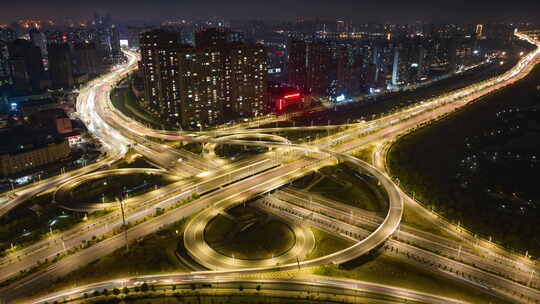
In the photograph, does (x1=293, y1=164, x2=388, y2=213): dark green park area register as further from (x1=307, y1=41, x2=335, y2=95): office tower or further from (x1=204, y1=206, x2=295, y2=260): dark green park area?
(x1=307, y1=41, x2=335, y2=95): office tower

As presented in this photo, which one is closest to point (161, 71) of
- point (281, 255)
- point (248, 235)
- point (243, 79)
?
point (243, 79)

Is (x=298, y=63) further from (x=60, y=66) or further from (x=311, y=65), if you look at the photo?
(x=60, y=66)

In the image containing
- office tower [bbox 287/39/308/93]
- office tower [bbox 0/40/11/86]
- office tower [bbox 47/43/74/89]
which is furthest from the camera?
office tower [bbox 47/43/74/89]

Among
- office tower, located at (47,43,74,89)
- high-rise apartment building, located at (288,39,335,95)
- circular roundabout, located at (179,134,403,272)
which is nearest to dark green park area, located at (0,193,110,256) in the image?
circular roundabout, located at (179,134,403,272)

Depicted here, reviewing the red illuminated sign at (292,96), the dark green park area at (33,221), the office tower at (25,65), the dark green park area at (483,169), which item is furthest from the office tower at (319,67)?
the office tower at (25,65)

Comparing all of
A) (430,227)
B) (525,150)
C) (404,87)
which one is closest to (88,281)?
(430,227)

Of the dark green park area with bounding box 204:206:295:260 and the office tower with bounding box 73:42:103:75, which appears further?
the office tower with bounding box 73:42:103:75

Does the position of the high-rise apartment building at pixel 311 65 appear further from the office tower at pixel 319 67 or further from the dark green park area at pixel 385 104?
the dark green park area at pixel 385 104
